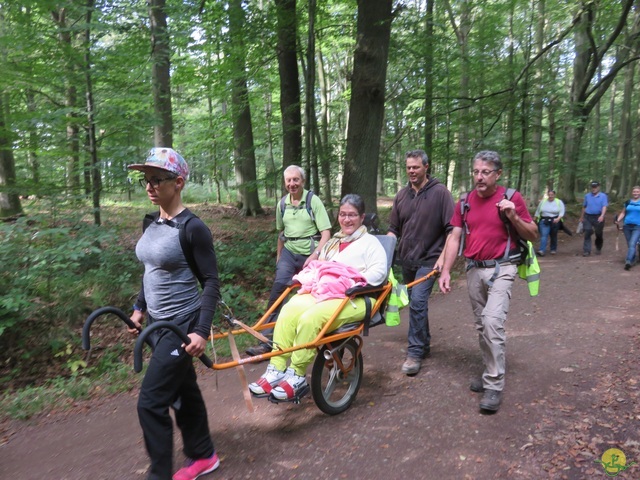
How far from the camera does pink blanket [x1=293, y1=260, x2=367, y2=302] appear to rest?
353 cm

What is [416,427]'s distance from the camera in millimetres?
3445

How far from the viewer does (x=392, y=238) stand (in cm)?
412

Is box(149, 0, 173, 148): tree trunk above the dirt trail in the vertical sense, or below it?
above

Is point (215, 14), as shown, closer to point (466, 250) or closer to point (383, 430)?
point (466, 250)

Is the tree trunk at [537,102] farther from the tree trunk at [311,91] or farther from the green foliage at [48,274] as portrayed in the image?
the green foliage at [48,274]

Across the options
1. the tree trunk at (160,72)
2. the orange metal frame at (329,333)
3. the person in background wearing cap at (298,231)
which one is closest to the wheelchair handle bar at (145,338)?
the orange metal frame at (329,333)

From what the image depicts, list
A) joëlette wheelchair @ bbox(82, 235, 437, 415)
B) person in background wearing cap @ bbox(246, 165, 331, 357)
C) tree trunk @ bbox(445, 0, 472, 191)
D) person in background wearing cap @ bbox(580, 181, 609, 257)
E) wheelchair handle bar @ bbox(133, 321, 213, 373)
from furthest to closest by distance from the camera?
1. tree trunk @ bbox(445, 0, 472, 191)
2. person in background wearing cap @ bbox(580, 181, 609, 257)
3. person in background wearing cap @ bbox(246, 165, 331, 357)
4. joëlette wheelchair @ bbox(82, 235, 437, 415)
5. wheelchair handle bar @ bbox(133, 321, 213, 373)

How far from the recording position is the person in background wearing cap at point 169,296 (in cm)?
245

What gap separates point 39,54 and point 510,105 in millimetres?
11851

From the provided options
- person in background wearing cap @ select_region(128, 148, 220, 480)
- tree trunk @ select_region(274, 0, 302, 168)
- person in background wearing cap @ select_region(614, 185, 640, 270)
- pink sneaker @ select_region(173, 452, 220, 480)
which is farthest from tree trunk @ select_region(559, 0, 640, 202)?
pink sneaker @ select_region(173, 452, 220, 480)

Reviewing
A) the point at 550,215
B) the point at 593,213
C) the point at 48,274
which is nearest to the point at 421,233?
the point at 48,274

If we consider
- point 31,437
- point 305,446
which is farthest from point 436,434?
point 31,437

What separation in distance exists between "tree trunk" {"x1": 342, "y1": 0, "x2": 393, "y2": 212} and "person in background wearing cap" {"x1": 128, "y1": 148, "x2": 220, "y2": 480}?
558cm

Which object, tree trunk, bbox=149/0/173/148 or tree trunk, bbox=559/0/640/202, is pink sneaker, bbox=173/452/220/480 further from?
tree trunk, bbox=559/0/640/202
